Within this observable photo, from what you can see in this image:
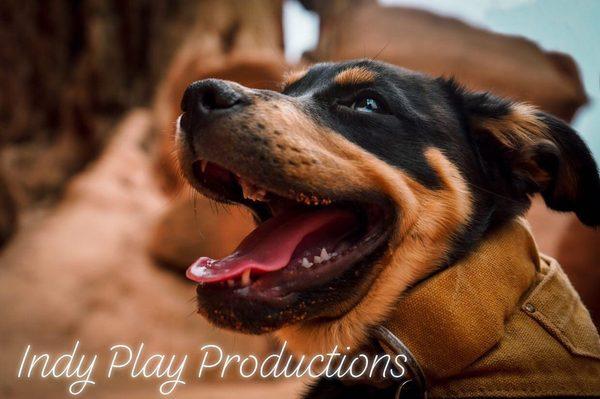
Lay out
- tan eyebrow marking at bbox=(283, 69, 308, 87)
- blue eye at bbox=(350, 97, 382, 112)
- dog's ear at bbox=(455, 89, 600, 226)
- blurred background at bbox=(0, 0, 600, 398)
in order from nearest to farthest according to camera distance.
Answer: dog's ear at bbox=(455, 89, 600, 226)
blue eye at bbox=(350, 97, 382, 112)
tan eyebrow marking at bbox=(283, 69, 308, 87)
blurred background at bbox=(0, 0, 600, 398)

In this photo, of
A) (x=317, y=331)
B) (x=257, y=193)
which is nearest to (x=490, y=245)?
(x=317, y=331)

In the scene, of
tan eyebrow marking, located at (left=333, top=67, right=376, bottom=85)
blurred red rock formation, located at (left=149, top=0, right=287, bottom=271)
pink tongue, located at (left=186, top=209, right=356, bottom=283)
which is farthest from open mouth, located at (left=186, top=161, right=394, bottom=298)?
blurred red rock formation, located at (left=149, top=0, right=287, bottom=271)

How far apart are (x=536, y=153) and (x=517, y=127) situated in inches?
4.9

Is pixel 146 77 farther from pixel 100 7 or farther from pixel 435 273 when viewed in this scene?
pixel 435 273

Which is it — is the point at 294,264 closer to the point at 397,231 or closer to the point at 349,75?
Result: the point at 397,231

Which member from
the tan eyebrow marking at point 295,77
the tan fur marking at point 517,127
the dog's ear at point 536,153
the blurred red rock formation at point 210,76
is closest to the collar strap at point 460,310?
the dog's ear at point 536,153

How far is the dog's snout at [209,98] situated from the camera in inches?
69.0

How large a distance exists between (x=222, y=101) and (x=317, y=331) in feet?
2.84

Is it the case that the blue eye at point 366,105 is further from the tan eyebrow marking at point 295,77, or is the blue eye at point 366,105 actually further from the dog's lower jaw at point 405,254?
the tan eyebrow marking at point 295,77

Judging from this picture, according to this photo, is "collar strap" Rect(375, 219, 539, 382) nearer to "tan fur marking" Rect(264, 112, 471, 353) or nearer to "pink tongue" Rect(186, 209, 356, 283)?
"tan fur marking" Rect(264, 112, 471, 353)

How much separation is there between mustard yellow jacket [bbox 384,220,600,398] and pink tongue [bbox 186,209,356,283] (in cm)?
39

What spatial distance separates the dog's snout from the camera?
1752 millimetres

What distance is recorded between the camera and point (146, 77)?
911cm

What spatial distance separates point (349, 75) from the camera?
2.20 metres
